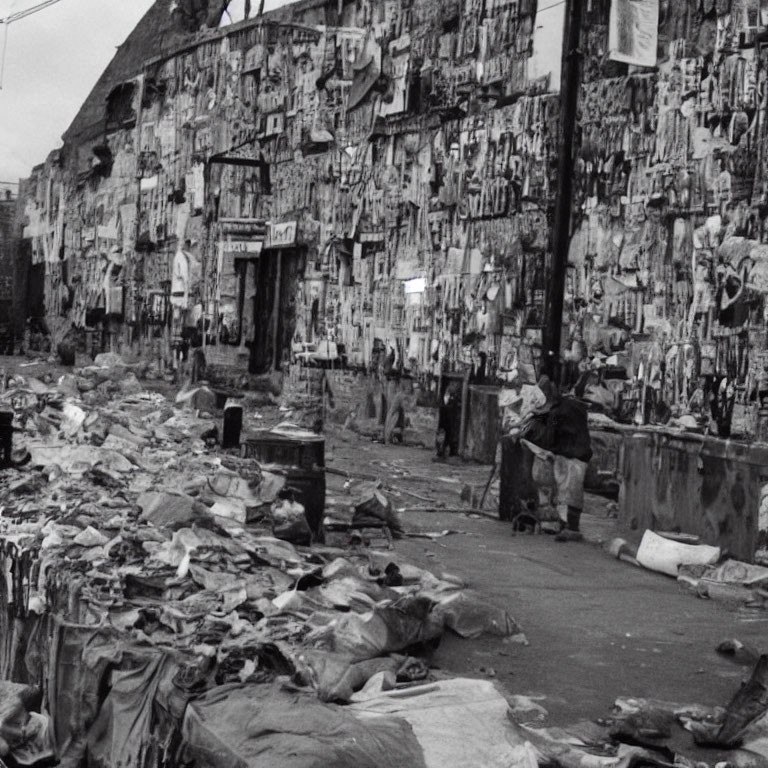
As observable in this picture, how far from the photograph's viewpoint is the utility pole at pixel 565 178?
13453 mm

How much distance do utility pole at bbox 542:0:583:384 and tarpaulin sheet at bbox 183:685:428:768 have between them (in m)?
9.35

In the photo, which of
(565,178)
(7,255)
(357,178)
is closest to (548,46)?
(565,178)

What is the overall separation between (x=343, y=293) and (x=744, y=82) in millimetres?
7717

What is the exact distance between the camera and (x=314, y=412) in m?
18.0

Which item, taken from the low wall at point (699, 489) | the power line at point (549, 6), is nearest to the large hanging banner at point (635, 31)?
the power line at point (549, 6)

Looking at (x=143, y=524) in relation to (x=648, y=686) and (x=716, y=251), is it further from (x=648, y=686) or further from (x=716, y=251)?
(x=716, y=251)

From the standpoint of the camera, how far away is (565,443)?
398 inches

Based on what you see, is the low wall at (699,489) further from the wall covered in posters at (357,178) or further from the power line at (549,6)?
the power line at (549,6)

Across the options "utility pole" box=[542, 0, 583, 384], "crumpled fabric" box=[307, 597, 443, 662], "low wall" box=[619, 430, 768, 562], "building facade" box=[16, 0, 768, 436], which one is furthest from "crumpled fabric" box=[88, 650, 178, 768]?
"utility pole" box=[542, 0, 583, 384]

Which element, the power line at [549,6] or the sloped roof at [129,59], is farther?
the sloped roof at [129,59]

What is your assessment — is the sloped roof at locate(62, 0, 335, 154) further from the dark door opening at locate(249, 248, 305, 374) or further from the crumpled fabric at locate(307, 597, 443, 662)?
the crumpled fabric at locate(307, 597, 443, 662)

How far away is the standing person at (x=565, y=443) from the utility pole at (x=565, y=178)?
3180 mm

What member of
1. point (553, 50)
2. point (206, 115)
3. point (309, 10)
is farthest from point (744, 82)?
point (206, 115)

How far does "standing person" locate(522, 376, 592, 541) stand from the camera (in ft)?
32.4
